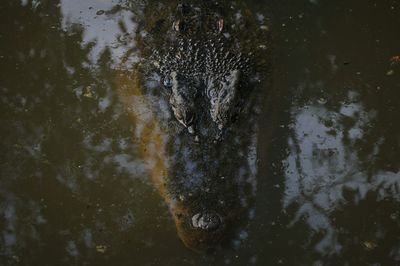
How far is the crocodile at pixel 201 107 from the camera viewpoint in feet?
11.1

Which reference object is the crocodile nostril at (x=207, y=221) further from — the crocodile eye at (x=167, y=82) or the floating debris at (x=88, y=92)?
the floating debris at (x=88, y=92)

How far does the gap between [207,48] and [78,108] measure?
3.90ft

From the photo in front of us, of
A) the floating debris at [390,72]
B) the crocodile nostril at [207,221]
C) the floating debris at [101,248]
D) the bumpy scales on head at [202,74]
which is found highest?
the floating debris at [390,72]

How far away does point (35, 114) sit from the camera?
13.9ft

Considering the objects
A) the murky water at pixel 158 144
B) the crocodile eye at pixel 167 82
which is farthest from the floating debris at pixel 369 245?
the crocodile eye at pixel 167 82

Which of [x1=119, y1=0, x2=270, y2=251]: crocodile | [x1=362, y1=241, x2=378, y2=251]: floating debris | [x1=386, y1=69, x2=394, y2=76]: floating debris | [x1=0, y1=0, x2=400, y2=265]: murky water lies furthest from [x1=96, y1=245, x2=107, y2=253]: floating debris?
[x1=386, y1=69, x2=394, y2=76]: floating debris

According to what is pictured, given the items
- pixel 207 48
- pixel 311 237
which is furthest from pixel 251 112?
pixel 311 237

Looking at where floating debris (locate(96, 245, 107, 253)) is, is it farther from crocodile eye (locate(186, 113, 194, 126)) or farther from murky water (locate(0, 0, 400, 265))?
crocodile eye (locate(186, 113, 194, 126))

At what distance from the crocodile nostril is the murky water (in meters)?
0.23

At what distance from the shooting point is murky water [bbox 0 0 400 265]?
11.7ft

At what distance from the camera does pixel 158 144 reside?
148 inches

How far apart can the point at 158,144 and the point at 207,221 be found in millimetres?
804

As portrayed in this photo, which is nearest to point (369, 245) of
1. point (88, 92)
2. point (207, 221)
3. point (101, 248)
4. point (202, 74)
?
point (207, 221)

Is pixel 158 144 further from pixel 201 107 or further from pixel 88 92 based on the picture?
pixel 88 92
